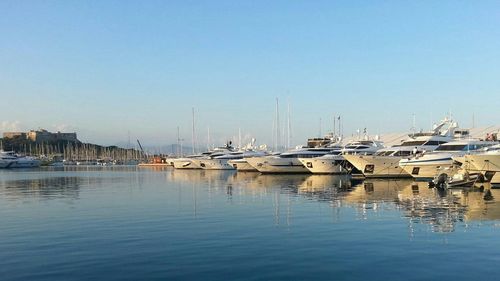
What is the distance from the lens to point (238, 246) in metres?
17.2

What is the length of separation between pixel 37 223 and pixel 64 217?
2.07 m

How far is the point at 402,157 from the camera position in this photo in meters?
57.5

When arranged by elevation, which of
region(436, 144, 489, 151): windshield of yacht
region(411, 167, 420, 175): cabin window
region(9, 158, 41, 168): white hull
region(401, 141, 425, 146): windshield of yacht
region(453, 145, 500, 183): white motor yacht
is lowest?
region(9, 158, 41, 168): white hull

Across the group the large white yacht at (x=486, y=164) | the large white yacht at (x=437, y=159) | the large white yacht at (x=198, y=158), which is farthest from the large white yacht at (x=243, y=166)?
the large white yacht at (x=486, y=164)

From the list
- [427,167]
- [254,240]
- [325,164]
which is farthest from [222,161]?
[254,240]

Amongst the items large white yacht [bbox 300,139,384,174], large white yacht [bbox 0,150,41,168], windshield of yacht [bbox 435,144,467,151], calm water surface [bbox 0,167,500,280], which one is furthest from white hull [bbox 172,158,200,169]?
calm water surface [bbox 0,167,500,280]

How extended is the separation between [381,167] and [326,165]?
46.3 feet

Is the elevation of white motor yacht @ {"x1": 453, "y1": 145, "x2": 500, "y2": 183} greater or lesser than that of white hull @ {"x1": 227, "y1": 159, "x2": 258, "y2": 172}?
greater

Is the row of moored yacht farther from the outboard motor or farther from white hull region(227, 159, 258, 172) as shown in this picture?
the outboard motor

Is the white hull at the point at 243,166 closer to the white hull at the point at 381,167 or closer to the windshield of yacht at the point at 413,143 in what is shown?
the white hull at the point at 381,167

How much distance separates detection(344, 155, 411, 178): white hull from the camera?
57.5 meters

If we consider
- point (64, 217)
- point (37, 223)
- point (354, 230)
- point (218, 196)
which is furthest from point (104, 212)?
point (354, 230)

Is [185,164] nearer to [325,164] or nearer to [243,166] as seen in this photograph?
[243,166]

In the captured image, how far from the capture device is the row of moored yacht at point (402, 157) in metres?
47.6
